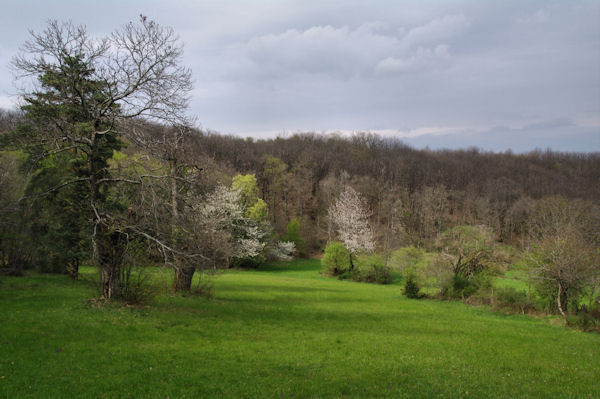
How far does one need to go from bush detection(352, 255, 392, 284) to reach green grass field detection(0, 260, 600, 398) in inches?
867

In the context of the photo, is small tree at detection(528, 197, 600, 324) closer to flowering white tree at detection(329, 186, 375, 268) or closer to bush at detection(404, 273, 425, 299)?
bush at detection(404, 273, 425, 299)

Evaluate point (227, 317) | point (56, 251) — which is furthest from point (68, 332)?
point (56, 251)

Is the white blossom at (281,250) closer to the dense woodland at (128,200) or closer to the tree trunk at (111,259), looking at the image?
the dense woodland at (128,200)

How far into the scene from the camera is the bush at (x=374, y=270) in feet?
132

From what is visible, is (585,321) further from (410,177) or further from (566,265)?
(410,177)

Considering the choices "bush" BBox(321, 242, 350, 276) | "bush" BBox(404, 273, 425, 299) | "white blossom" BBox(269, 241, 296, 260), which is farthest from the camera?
"white blossom" BBox(269, 241, 296, 260)

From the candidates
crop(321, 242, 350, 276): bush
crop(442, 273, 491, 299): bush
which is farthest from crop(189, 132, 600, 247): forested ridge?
crop(442, 273, 491, 299): bush

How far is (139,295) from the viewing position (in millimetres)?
14188

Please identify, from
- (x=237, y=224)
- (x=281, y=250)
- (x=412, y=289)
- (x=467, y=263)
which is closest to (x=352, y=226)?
(x=281, y=250)

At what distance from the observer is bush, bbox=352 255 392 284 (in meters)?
40.4

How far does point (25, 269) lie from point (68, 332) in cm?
1631

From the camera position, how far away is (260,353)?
10.5m

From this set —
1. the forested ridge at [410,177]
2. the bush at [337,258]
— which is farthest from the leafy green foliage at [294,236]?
the bush at [337,258]

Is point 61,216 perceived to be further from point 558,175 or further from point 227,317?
point 558,175
